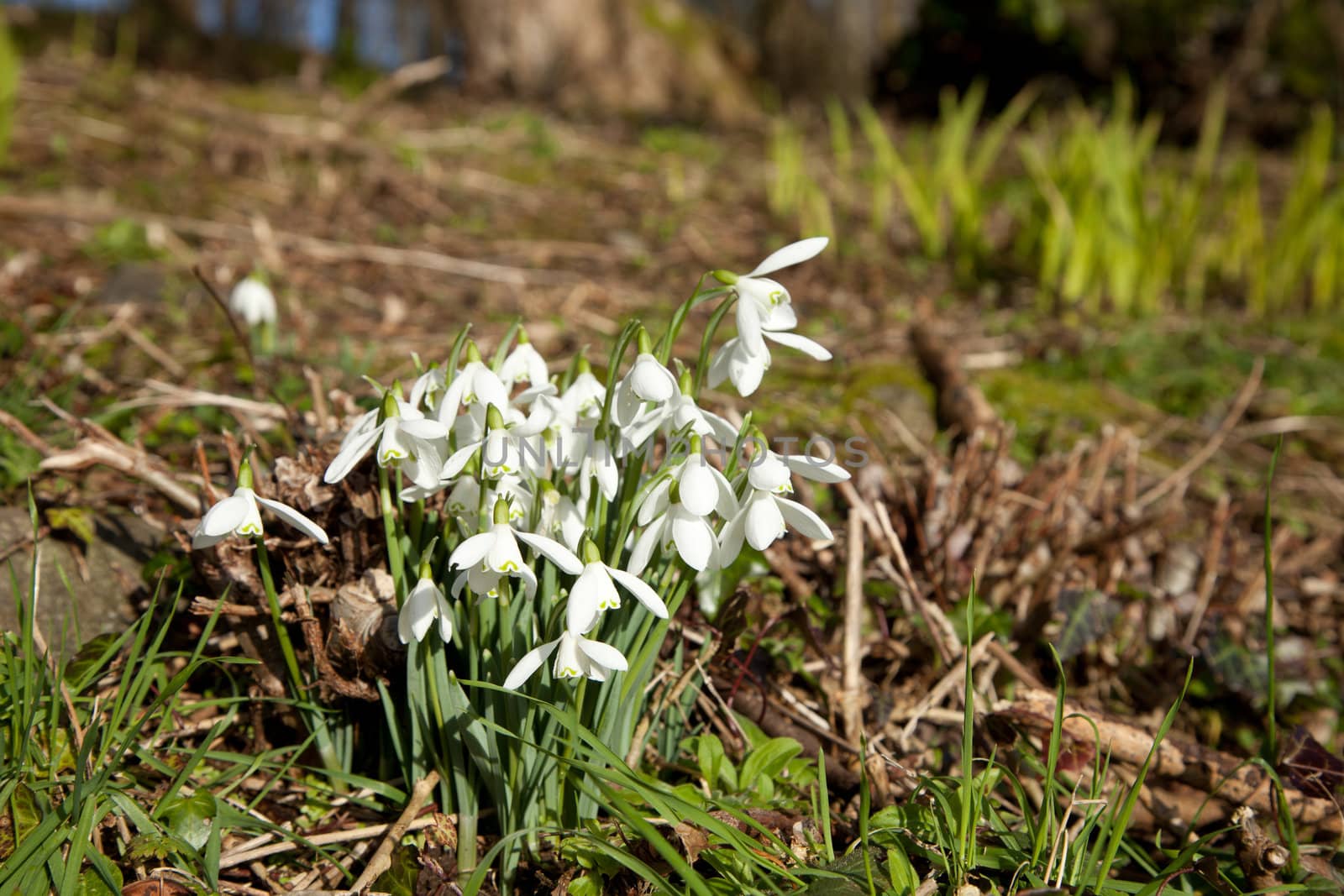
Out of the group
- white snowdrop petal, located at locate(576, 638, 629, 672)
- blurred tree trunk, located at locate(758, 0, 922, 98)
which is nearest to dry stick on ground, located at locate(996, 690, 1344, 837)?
white snowdrop petal, located at locate(576, 638, 629, 672)

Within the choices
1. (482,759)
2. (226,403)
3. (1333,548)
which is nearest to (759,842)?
(482,759)

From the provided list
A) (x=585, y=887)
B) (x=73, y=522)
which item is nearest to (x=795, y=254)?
(x=585, y=887)

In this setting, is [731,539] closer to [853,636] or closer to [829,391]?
[853,636]

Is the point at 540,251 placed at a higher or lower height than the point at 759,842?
higher

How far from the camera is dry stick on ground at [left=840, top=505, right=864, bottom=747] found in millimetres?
1731

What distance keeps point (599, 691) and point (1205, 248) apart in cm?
409

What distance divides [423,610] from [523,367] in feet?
1.24

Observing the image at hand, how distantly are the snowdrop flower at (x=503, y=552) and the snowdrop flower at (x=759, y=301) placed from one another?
1.11 ft

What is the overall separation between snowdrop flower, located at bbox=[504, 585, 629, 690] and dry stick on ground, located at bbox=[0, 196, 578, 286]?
288 cm

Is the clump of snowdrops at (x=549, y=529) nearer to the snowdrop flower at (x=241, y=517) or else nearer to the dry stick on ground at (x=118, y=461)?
the snowdrop flower at (x=241, y=517)

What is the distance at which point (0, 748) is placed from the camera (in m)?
1.27

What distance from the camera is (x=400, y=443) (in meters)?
1.18

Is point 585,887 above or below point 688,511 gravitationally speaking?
below

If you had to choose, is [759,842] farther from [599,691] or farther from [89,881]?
[89,881]
